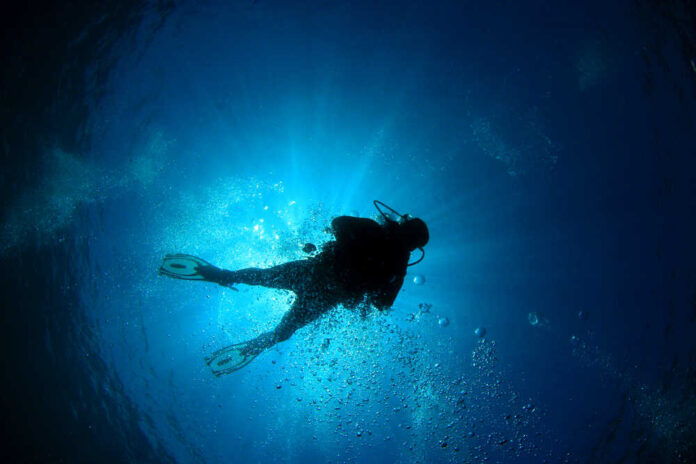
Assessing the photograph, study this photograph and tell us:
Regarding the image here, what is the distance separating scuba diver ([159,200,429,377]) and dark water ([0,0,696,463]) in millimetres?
4237

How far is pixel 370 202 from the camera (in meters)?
9.62

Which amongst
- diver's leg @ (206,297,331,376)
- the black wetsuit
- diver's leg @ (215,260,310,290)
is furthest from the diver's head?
diver's leg @ (206,297,331,376)

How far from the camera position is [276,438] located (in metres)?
16.8

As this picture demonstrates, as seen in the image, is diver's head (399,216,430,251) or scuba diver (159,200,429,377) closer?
scuba diver (159,200,429,377)

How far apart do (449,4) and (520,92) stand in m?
3.31

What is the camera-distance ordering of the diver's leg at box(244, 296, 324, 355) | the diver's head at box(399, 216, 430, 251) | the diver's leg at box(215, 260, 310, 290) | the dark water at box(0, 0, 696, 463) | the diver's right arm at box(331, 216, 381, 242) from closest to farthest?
the diver's right arm at box(331, 216, 381, 242)
the diver's head at box(399, 216, 430, 251)
the diver's leg at box(215, 260, 310, 290)
the diver's leg at box(244, 296, 324, 355)
the dark water at box(0, 0, 696, 463)

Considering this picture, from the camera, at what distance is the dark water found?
9.19m

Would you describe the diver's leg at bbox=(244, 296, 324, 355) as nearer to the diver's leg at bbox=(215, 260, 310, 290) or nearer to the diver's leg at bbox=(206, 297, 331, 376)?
the diver's leg at bbox=(206, 297, 331, 376)

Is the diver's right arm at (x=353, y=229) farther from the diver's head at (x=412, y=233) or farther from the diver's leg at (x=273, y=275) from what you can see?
the diver's leg at (x=273, y=275)

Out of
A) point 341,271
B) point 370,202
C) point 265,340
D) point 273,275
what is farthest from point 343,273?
point 370,202

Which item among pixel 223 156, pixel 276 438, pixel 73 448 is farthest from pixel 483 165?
pixel 73 448

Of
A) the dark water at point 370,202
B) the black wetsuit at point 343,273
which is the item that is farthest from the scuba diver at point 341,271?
the dark water at point 370,202

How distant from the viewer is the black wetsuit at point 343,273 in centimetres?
508

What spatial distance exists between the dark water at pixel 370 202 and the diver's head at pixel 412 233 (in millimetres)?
4237
